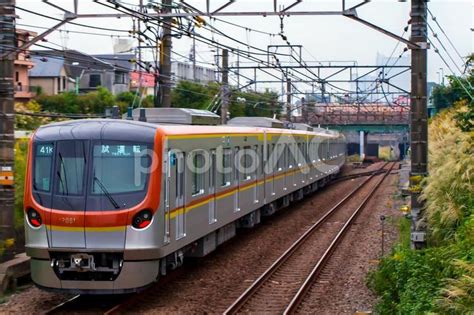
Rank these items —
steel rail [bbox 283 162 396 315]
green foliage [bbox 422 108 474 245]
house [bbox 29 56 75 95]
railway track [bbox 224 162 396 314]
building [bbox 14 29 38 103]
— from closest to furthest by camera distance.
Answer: steel rail [bbox 283 162 396 315] → railway track [bbox 224 162 396 314] → green foliage [bbox 422 108 474 245] → building [bbox 14 29 38 103] → house [bbox 29 56 75 95]

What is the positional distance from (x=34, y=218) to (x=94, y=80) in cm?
4775

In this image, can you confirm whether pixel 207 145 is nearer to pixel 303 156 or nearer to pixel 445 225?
pixel 445 225

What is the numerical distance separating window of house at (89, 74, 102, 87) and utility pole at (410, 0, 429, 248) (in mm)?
46181

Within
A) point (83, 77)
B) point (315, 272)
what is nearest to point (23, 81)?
point (83, 77)

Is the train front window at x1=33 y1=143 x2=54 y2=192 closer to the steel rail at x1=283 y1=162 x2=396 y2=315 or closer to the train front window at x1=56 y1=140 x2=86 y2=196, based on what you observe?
the train front window at x1=56 y1=140 x2=86 y2=196

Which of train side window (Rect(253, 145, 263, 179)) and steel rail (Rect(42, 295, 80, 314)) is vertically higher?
train side window (Rect(253, 145, 263, 179))

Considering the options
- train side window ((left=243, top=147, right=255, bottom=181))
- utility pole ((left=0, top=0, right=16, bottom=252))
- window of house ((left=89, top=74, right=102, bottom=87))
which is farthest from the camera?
window of house ((left=89, top=74, right=102, bottom=87))

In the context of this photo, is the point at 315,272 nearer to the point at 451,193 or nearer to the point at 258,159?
the point at 451,193

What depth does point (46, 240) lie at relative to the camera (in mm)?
9648

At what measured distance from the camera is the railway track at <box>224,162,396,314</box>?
10.4 m

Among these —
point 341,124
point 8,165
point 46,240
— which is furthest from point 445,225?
point 341,124

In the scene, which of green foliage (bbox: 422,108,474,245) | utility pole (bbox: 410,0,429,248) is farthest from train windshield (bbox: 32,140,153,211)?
utility pole (bbox: 410,0,429,248)

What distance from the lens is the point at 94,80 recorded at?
185 feet

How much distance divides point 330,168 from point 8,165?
77.2 feet
